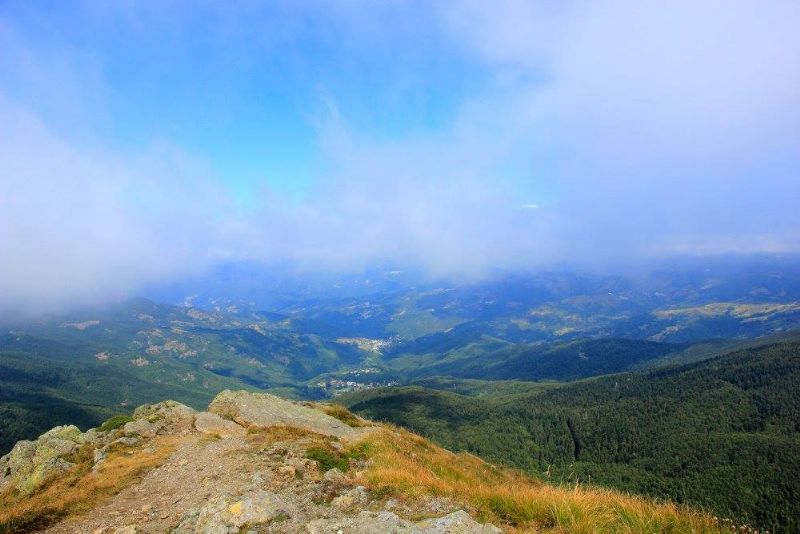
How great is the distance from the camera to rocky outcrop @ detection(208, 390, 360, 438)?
30.4m

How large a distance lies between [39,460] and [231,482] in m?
20.6

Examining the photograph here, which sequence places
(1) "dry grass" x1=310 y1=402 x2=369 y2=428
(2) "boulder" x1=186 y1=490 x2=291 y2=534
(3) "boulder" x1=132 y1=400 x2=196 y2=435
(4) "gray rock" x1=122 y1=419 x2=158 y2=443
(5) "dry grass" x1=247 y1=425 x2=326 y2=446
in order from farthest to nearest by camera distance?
(1) "dry grass" x1=310 y1=402 x2=369 y2=428 → (3) "boulder" x1=132 y1=400 x2=196 y2=435 → (4) "gray rock" x1=122 y1=419 x2=158 y2=443 → (5) "dry grass" x1=247 y1=425 x2=326 y2=446 → (2) "boulder" x1=186 y1=490 x2=291 y2=534

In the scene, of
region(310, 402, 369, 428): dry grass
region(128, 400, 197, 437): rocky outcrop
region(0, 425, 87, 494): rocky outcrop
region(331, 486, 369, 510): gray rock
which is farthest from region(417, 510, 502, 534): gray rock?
region(128, 400, 197, 437): rocky outcrop

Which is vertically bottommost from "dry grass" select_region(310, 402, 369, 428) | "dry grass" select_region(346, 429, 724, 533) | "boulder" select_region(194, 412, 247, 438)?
"dry grass" select_region(310, 402, 369, 428)

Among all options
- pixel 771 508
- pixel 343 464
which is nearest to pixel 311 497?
pixel 343 464

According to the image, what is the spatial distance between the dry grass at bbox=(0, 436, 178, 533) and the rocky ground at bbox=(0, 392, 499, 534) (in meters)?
0.44

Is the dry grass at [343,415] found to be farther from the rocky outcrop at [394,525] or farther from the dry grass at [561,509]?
the rocky outcrop at [394,525]

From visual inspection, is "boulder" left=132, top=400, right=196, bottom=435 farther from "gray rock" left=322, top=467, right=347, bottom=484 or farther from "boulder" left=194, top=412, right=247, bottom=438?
"gray rock" left=322, top=467, right=347, bottom=484

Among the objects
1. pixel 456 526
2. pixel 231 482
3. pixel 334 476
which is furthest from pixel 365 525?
pixel 231 482

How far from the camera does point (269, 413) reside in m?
33.0

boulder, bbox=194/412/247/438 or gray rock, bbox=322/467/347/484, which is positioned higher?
gray rock, bbox=322/467/347/484

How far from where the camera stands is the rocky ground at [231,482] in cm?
1088

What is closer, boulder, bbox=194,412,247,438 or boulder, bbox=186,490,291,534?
boulder, bbox=186,490,291,534

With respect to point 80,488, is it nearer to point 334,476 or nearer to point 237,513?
point 334,476
